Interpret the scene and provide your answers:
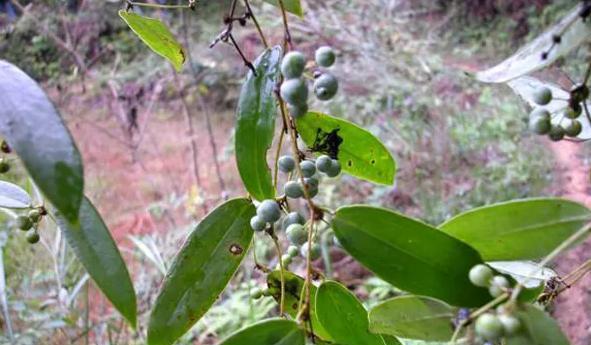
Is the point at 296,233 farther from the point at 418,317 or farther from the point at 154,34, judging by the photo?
the point at 154,34

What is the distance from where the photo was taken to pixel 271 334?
287 mm

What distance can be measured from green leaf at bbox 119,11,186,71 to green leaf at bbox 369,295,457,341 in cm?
25

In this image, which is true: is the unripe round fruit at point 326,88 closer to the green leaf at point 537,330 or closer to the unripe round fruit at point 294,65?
the unripe round fruit at point 294,65

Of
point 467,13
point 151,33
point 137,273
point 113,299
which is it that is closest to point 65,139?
point 113,299

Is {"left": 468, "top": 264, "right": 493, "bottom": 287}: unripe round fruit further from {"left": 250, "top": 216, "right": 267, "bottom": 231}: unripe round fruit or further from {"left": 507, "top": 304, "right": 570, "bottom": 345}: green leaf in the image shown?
{"left": 250, "top": 216, "right": 267, "bottom": 231}: unripe round fruit

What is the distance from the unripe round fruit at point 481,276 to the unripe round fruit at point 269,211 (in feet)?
0.38

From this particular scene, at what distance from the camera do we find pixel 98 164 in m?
3.53

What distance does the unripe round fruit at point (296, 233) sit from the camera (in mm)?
325

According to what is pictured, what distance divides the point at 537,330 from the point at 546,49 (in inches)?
5.0

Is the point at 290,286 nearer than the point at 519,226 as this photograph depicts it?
No

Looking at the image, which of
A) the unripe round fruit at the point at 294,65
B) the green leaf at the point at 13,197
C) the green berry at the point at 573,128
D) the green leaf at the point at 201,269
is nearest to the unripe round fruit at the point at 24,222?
the green leaf at the point at 13,197

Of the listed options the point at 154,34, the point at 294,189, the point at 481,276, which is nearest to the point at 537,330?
the point at 481,276

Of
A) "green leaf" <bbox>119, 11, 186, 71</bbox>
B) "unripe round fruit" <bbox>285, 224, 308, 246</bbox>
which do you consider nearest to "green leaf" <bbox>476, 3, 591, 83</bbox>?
"unripe round fruit" <bbox>285, 224, 308, 246</bbox>

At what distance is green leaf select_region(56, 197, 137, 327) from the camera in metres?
0.31
